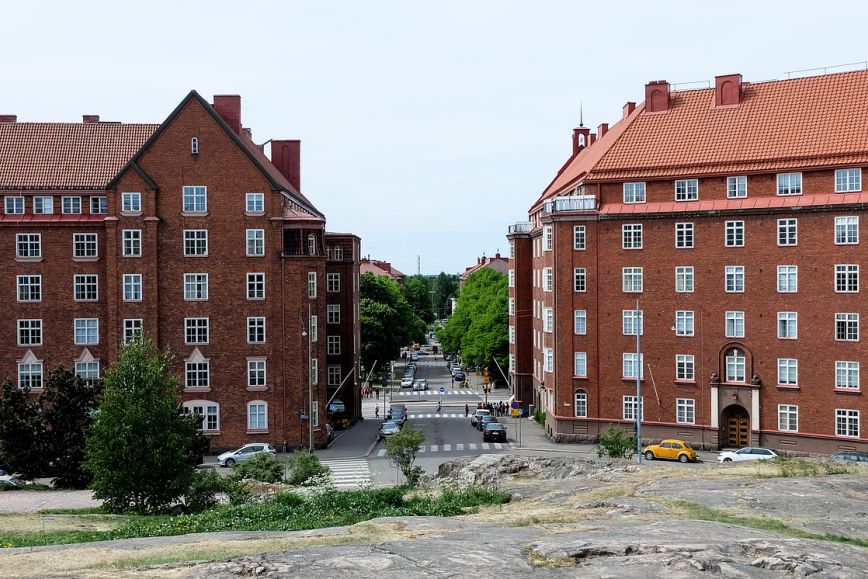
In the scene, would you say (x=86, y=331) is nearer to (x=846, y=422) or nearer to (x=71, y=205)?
(x=71, y=205)

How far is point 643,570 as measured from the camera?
18109 millimetres

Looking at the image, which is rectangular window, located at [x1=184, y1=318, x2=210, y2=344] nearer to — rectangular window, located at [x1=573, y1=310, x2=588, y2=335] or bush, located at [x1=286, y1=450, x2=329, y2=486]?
bush, located at [x1=286, y1=450, x2=329, y2=486]

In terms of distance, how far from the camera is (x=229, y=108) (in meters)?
64.5

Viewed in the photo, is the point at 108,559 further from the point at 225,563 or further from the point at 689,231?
the point at 689,231

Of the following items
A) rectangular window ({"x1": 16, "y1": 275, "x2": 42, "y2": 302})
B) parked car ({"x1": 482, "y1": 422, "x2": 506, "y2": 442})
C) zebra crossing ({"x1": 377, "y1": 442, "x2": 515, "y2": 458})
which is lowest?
zebra crossing ({"x1": 377, "y1": 442, "x2": 515, "y2": 458})

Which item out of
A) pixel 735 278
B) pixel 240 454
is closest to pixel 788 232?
pixel 735 278

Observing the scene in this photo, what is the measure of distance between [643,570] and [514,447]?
4409cm

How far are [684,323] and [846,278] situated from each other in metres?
9.84

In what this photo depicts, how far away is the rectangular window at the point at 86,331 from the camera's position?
59125 millimetres

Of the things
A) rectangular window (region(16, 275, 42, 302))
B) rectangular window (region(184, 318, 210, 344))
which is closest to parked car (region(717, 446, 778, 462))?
rectangular window (region(184, 318, 210, 344))

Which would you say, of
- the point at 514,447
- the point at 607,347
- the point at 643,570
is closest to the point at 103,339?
the point at 514,447

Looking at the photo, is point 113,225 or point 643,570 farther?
point 113,225

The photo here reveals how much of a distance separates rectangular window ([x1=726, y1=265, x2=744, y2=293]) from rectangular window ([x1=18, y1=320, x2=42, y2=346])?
43.7 metres

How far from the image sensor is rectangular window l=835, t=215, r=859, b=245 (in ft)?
171
